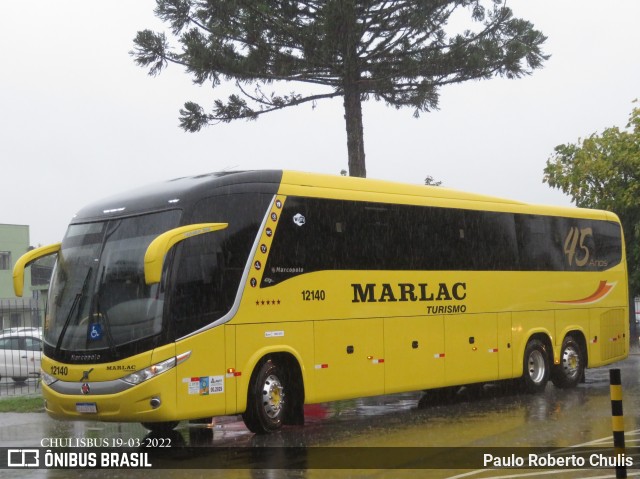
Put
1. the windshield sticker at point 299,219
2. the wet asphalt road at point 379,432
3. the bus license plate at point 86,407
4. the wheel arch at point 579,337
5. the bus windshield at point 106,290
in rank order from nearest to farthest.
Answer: the wet asphalt road at point 379,432 < the bus license plate at point 86,407 < the bus windshield at point 106,290 < the windshield sticker at point 299,219 < the wheel arch at point 579,337

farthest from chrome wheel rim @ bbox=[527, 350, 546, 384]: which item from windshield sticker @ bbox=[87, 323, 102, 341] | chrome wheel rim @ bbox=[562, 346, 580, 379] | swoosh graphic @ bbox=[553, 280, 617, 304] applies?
windshield sticker @ bbox=[87, 323, 102, 341]

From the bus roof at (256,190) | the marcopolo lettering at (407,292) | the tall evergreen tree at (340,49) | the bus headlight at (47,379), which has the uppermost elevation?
the tall evergreen tree at (340,49)

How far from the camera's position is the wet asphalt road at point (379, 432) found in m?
10.8

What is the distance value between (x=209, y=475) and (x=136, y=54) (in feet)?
56.1

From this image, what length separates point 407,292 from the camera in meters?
16.0

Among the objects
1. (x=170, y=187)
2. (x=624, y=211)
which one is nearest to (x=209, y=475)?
(x=170, y=187)

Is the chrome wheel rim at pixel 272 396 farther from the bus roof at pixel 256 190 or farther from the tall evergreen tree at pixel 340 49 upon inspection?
the tall evergreen tree at pixel 340 49

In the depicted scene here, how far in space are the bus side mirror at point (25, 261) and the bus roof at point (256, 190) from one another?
55 centimetres

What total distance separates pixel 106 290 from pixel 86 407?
57.1 inches

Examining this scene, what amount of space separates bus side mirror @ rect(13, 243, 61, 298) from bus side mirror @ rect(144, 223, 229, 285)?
2215 mm

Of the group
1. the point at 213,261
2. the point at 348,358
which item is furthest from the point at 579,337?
the point at 213,261

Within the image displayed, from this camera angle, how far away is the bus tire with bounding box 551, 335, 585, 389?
19.5m

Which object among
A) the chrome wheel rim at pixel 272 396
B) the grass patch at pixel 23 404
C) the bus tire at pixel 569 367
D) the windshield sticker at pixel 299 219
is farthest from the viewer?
the bus tire at pixel 569 367

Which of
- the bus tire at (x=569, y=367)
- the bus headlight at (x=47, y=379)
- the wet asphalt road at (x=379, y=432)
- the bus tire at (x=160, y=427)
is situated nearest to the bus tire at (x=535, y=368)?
the wet asphalt road at (x=379, y=432)
